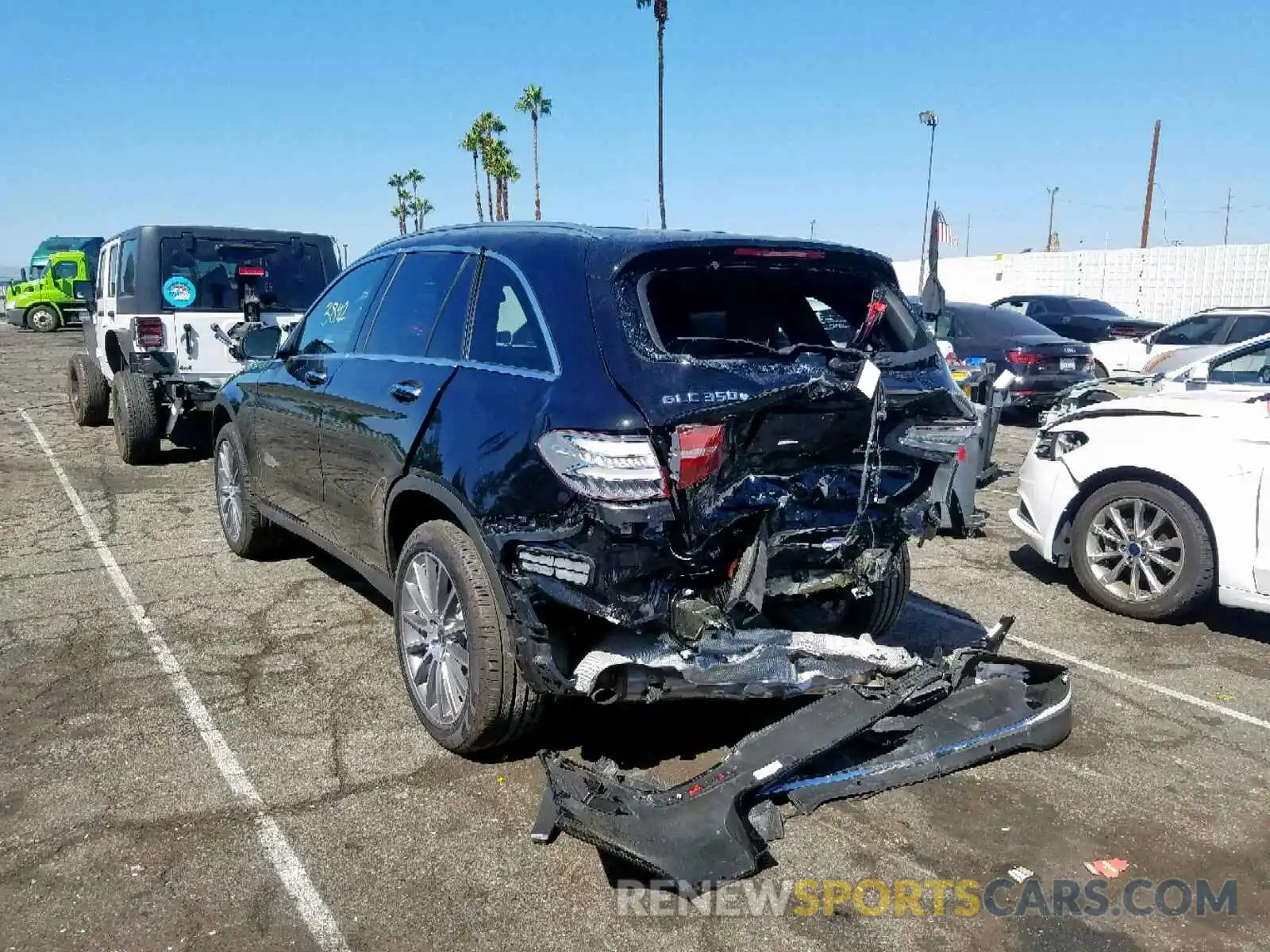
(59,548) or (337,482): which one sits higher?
(337,482)

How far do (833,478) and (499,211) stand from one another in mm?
51471

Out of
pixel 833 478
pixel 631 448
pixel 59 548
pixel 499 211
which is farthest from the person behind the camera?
pixel 499 211

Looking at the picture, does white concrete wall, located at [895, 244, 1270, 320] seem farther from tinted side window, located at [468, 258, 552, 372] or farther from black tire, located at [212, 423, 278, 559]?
tinted side window, located at [468, 258, 552, 372]

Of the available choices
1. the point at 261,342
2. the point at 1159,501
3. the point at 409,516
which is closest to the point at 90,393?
the point at 261,342

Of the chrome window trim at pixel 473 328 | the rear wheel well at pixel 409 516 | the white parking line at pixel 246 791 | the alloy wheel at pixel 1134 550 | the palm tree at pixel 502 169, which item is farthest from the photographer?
the palm tree at pixel 502 169

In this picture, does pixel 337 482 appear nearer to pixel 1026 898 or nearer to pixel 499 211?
pixel 1026 898

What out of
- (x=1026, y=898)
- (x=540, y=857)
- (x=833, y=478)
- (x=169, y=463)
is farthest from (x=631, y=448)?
(x=169, y=463)

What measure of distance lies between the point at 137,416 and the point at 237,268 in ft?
5.35

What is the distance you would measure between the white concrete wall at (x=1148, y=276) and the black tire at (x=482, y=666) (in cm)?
2624

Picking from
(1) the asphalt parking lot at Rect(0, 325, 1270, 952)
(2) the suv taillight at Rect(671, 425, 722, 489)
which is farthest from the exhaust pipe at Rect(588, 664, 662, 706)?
(2) the suv taillight at Rect(671, 425, 722, 489)

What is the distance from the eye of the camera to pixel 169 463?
9.54 meters

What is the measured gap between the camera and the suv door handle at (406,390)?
3818 millimetres

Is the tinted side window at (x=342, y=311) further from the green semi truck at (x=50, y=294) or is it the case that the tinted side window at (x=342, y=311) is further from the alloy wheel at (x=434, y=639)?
the green semi truck at (x=50, y=294)

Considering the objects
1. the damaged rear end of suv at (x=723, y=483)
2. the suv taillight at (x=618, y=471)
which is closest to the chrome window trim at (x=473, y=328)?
the damaged rear end of suv at (x=723, y=483)
